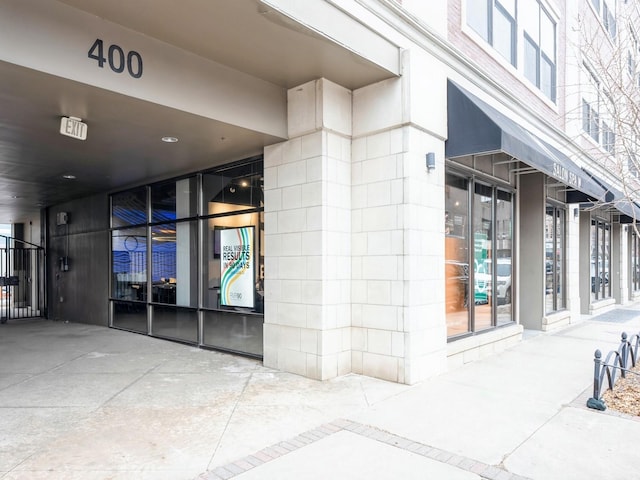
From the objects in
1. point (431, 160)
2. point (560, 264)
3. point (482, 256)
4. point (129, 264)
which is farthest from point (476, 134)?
point (129, 264)

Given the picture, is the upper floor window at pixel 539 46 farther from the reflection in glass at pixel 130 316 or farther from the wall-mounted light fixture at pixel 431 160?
the reflection in glass at pixel 130 316

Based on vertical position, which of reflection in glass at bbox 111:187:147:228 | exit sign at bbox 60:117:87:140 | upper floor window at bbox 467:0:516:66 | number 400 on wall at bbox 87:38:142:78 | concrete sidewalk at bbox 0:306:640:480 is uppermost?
upper floor window at bbox 467:0:516:66

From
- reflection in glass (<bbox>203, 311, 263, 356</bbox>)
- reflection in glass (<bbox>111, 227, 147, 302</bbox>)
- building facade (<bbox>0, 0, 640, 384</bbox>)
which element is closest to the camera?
building facade (<bbox>0, 0, 640, 384</bbox>)

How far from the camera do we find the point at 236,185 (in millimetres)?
8250

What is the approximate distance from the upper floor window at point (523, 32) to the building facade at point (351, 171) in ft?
0.18

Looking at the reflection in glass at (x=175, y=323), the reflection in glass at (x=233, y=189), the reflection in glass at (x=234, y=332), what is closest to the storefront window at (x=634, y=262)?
the reflection in glass at (x=234, y=332)

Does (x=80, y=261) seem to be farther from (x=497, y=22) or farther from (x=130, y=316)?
(x=497, y=22)

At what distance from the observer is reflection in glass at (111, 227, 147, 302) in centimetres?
1073

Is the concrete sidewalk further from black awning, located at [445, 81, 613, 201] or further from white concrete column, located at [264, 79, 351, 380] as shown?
black awning, located at [445, 81, 613, 201]

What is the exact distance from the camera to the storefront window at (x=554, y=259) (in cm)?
1081

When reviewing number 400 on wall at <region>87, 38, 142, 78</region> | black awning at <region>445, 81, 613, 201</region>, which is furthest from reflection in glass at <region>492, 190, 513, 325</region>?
number 400 on wall at <region>87, 38, 142, 78</region>

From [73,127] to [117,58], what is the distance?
1.50 metres

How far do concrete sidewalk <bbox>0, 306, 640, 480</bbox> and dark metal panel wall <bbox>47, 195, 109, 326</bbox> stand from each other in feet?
15.3

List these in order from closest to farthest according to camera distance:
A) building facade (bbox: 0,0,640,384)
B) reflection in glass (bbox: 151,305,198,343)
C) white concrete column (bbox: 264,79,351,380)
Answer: building facade (bbox: 0,0,640,384) → white concrete column (bbox: 264,79,351,380) → reflection in glass (bbox: 151,305,198,343)
